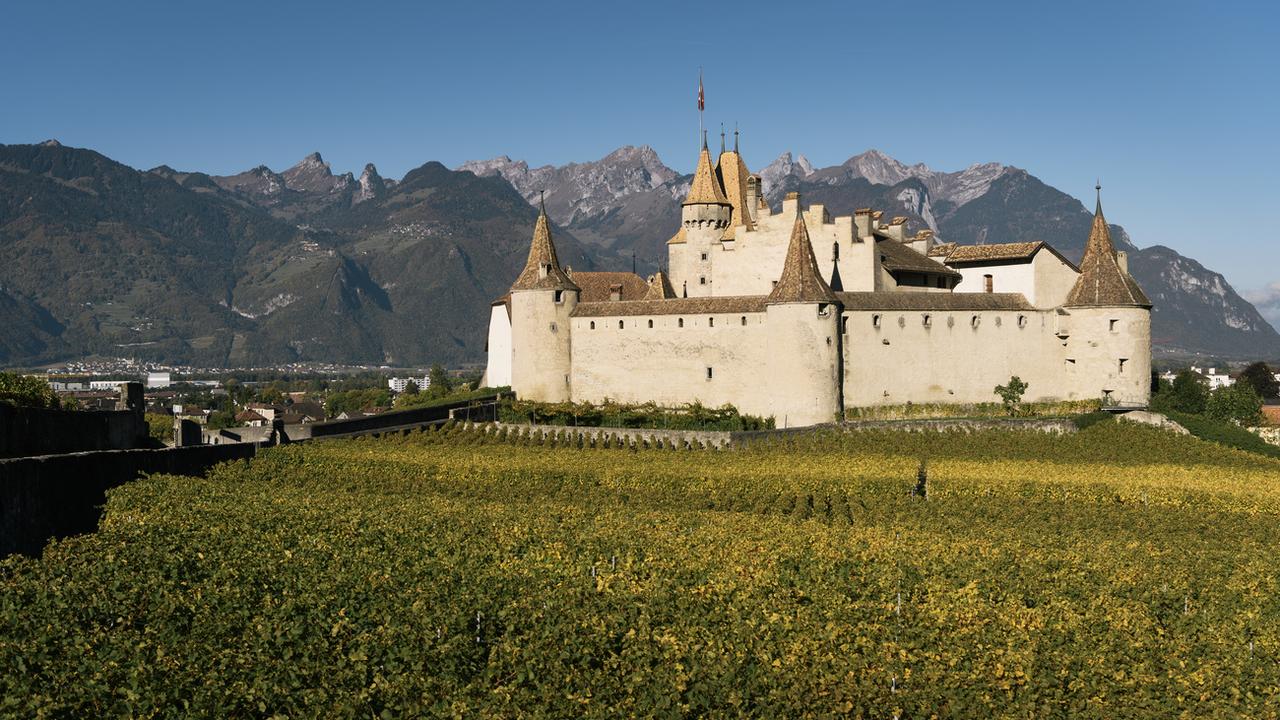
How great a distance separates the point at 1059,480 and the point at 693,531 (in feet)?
48.5

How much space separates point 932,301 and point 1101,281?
27.6 ft

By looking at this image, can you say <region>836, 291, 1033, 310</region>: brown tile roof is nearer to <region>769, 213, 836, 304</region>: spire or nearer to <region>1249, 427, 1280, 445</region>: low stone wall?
<region>769, 213, 836, 304</region>: spire

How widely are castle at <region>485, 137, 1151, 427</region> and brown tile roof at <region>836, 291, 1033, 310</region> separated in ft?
0.23

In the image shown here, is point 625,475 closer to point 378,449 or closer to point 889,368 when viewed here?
point 378,449

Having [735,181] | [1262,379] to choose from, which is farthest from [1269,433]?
Result: [1262,379]

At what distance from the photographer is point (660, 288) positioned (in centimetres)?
6359

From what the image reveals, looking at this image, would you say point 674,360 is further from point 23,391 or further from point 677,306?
point 23,391

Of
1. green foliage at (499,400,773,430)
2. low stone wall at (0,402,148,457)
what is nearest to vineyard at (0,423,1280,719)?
low stone wall at (0,402,148,457)

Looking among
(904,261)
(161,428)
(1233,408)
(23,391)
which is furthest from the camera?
(161,428)

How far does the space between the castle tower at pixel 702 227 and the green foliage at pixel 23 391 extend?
31397 mm

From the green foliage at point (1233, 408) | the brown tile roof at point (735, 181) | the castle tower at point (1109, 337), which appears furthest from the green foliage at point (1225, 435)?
the brown tile roof at point (735, 181)

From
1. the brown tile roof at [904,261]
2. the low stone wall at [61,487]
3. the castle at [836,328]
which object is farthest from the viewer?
the brown tile roof at [904,261]

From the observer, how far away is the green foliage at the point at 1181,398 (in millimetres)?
55781

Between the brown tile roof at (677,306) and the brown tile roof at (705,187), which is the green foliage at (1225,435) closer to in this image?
the brown tile roof at (677,306)
